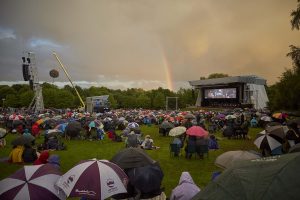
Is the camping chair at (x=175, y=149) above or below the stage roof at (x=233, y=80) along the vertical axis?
below

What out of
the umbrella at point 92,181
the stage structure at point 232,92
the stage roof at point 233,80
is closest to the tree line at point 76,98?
the stage structure at point 232,92

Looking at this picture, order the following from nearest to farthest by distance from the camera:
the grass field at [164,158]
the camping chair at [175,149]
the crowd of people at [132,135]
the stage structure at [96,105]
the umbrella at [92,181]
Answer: the umbrella at [92,181] < the crowd of people at [132,135] < the grass field at [164,158] < the camping chair at [175,149] < the stage structure at [96,105]

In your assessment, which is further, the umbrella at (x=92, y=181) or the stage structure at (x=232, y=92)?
the stage structure at (x=232, y=92)

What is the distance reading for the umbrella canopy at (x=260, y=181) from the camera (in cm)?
289

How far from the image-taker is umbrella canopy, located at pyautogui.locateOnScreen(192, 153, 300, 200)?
289 centimetres

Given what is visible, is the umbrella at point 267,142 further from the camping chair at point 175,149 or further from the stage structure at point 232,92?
the stage structure at point 232,92

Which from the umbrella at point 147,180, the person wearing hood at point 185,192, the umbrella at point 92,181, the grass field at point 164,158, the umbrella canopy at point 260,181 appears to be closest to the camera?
the umbrella canopy at point 260,181

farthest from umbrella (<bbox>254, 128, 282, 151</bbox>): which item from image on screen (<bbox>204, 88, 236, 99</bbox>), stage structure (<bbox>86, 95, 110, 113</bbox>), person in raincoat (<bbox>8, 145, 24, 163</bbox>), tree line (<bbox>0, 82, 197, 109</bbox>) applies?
tree line (<bbox>0, 82, 197, 109</bbox>)

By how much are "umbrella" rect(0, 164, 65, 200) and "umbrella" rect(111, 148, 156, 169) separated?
2315 mm

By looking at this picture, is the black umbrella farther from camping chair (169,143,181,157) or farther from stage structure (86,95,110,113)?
stage structure (86,95,110,113)

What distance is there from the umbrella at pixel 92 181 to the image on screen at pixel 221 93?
74187mm

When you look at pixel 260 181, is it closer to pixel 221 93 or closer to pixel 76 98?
pixel 221 93

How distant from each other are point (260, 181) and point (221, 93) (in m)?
79.0

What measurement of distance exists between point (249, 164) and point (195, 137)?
12350 millimetres
